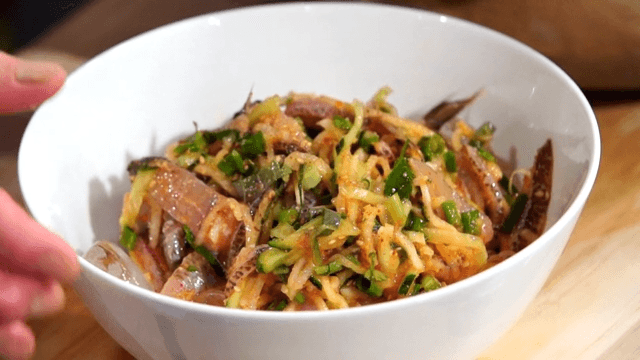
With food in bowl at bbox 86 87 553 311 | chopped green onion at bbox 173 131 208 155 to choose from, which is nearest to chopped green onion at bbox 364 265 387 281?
food in bowl at bbox 86 87 553 311

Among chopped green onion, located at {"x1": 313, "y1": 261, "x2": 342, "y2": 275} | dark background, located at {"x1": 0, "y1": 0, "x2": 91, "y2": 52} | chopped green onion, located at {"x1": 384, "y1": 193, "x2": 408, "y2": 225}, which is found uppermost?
chopped green onion, located at {"x1": 384, "y1": 193, "x2": 408, "y2": 225}

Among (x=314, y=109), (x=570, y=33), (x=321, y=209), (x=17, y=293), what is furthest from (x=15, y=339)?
(x=570, y=33)

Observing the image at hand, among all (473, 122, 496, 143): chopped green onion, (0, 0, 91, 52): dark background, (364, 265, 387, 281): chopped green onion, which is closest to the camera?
(364, 265, 387, 281): chopped green onion

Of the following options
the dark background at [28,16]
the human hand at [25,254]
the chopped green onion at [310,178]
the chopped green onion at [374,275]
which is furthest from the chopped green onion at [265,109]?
the dark background at [28,16]

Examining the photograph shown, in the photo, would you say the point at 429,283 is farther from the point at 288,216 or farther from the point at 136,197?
the point at 136,197

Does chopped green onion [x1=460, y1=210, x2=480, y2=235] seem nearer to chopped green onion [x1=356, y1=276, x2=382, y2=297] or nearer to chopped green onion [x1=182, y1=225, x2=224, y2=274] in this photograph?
chopped green onion [x1=356, y1=276, x2=382, y2=297]

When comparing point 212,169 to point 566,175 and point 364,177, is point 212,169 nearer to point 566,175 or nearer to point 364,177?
point 364,177

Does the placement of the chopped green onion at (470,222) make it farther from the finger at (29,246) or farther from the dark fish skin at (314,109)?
the finger at (29,246)
